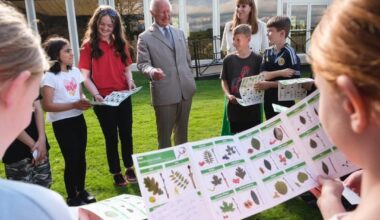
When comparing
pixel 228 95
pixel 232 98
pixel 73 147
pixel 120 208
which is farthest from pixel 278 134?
pixel 73 147

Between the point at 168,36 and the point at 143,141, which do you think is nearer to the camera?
the point at 168,36

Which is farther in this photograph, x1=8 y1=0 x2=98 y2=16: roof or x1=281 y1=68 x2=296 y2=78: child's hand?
x1=8 y1=0 x2=98 y2=16: roof

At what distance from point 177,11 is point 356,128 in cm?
1143

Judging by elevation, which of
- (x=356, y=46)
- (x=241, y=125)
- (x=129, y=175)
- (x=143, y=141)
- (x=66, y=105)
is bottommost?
(x=143, y=141)

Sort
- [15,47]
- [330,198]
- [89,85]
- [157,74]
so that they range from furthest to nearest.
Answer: [89,85], [157,74], [330,198], [15,47]

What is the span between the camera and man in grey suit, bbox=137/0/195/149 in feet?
11.3

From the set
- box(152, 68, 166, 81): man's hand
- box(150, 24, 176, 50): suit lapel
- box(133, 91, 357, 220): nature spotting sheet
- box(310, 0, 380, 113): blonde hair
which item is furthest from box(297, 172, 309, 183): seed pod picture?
box(150, 24, 176, 50): suit lapel

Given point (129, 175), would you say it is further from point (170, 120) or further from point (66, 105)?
point (66, 105)

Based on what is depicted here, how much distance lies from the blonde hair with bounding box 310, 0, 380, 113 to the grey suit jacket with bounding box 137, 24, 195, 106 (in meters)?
2.78

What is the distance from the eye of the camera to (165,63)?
11.5ft

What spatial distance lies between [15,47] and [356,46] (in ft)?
2.09

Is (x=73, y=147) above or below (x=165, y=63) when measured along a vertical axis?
below

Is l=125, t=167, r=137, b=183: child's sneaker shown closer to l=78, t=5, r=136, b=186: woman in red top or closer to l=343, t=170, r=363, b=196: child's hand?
l=78, t=5, r=136, b=186: woman in red top

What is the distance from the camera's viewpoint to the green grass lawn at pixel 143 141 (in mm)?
3018
